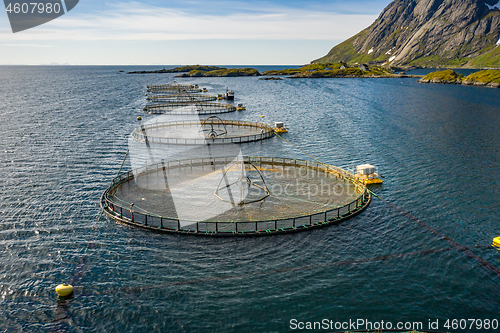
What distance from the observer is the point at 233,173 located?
66500 mm

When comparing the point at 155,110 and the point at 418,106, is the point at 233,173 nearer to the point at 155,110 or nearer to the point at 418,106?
the point at 155,110

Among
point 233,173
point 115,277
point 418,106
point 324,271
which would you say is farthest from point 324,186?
point 418,106

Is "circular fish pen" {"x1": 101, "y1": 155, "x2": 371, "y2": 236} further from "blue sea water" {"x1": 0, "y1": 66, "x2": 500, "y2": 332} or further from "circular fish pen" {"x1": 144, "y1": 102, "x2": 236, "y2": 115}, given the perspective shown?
"circular fish pen" {"x1": 144, "y1": 102, "x2": 236, "y2": 115}

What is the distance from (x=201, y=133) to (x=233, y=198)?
175 feet

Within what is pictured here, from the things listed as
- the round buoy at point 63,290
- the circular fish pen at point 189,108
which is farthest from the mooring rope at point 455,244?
the circular fish pen at point 189,108

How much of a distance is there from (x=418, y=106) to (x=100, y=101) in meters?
171

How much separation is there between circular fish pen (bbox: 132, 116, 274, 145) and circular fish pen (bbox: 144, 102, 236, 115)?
91.8 ft

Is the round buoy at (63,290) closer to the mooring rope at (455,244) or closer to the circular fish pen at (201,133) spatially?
the mooring rope at (455,244)

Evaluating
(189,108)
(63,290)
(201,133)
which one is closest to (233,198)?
(63,290)

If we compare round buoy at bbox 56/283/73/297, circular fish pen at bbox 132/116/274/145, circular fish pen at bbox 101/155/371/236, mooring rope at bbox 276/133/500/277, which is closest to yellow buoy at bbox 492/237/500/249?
mooring rope at bbox 276/133/500/277

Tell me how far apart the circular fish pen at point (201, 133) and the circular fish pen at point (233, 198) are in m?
25.6

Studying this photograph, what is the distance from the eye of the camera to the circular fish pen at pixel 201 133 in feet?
318

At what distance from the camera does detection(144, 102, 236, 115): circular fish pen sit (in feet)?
494

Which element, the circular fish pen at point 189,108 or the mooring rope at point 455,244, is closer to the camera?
the mooring rope at point 455,244
